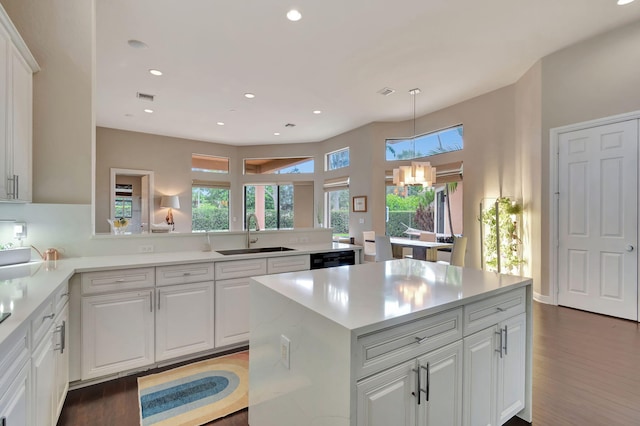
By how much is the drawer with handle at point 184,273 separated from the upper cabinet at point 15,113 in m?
1.09

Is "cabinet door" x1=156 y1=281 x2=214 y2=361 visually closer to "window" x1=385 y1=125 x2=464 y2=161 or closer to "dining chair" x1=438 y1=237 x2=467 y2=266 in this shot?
"dining chair" x1=438 y1=237 x2=467 y2=266

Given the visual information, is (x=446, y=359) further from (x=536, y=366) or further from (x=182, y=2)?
(x=182, y=2)

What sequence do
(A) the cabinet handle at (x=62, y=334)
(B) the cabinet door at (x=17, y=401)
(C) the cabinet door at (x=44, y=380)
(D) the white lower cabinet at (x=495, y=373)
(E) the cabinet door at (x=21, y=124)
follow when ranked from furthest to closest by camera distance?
(E) the cabinet door at (x=21, y=124) → (A) the cabinet handle at (x=62, y=334) → (D) the white lower cabinet at (x=495, y=373) → (C) the cabinet door at (x=44, y=380) → (B) the cabinet door at (x=17, y=401)

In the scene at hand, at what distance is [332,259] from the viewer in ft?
11.7

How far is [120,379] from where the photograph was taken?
2.40 m

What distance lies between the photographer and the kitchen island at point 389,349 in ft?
3.73

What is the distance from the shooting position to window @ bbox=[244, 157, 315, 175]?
29.5ft

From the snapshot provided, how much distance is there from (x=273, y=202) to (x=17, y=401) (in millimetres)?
8044

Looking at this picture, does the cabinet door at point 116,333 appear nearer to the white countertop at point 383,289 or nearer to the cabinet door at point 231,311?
the cabinet door at point 231,311

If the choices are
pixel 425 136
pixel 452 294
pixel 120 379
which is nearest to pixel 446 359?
pixel 452 294

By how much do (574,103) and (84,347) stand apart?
591 centimetres

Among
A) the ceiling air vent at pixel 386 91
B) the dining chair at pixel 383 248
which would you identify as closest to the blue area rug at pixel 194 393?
the dining chair at pixel 383 248

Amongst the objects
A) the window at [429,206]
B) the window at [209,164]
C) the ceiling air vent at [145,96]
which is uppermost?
the ceiling air vent at [145,96]

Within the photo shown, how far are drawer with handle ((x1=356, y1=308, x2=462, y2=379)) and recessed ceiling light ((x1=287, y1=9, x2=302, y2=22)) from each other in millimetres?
3132
